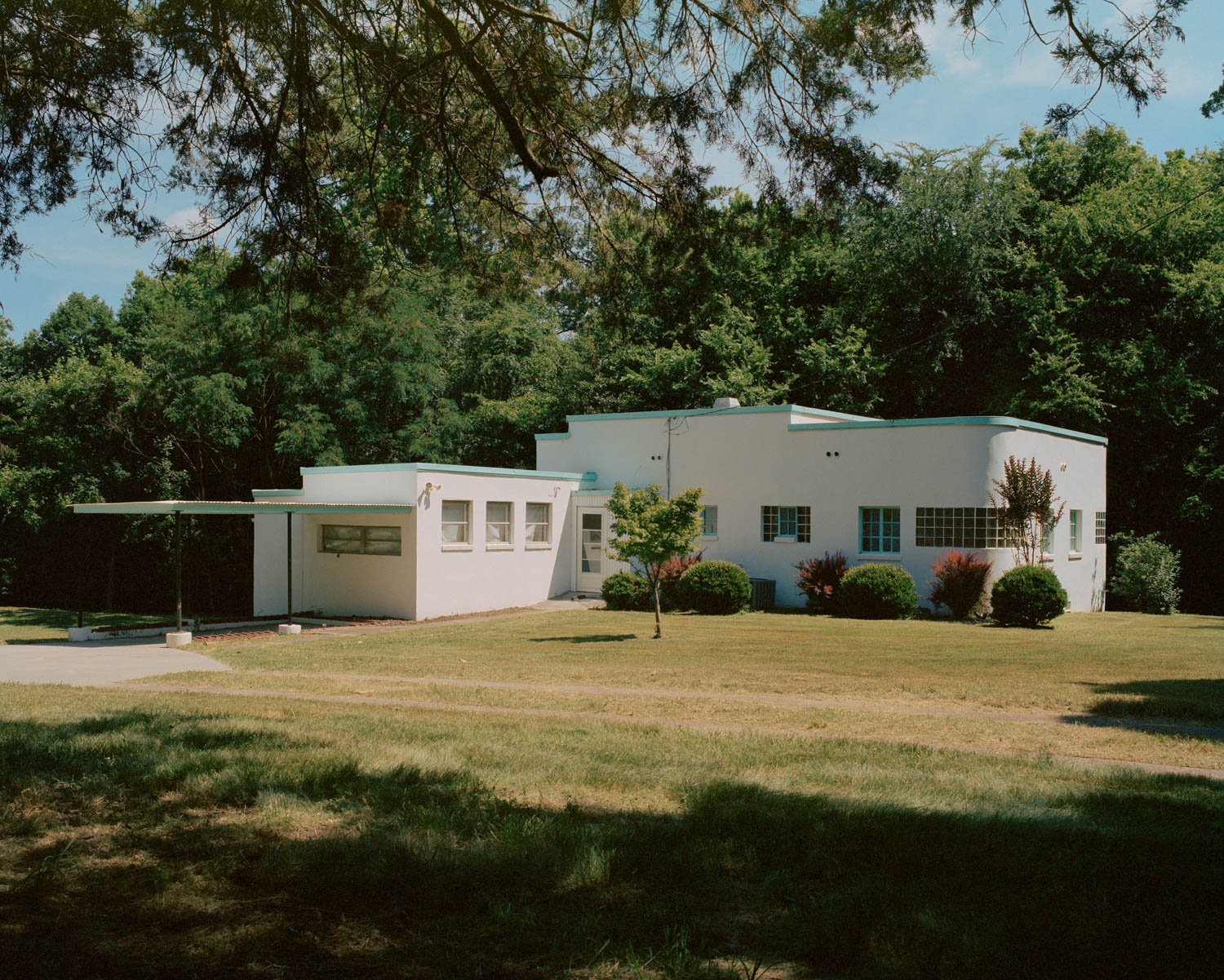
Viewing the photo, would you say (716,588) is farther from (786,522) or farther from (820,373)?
(820,373)

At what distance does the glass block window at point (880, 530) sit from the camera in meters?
24.4

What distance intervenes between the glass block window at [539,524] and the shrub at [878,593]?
312 inches

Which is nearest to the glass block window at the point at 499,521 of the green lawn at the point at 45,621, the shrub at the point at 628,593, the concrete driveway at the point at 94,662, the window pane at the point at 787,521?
the shrub at the point at 628,593

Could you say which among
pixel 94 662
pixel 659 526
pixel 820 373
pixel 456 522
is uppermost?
pixel 820 373

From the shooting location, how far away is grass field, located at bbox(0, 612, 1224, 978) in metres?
3.70

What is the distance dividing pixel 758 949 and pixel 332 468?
73.2 feet

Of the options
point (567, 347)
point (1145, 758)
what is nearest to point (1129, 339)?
point (567, 347)

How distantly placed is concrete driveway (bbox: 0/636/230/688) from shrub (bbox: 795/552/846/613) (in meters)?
13.1

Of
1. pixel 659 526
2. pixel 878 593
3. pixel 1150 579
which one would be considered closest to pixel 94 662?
pixel 659 526

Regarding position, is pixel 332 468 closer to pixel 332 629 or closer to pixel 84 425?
pixel 332 629

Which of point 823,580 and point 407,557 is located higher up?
point 407,557

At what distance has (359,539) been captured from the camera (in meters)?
24.3

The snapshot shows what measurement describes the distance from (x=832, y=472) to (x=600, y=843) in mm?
21039

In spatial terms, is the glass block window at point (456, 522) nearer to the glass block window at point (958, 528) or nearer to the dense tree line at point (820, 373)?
the dense tree line at point (820, 373)
